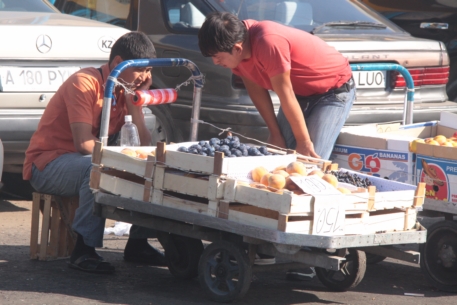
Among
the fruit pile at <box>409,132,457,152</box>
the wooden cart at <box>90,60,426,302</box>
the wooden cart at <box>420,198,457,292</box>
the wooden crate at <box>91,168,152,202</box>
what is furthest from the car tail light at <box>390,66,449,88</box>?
the wooden crate at <box>91,168,152,202</box>

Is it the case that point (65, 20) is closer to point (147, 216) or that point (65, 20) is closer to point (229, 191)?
point (147, 216)

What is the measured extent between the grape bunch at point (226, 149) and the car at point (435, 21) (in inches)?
196

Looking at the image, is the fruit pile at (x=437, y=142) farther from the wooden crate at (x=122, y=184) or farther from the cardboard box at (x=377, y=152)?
the wooden crate at (x=122, y=184)

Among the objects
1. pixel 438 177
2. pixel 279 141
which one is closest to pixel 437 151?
pixel 438 177

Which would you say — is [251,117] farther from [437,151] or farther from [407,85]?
[437,151]

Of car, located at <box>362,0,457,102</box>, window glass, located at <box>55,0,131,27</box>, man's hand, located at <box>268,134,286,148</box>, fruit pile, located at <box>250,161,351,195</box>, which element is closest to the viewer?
fruit pile, located at <box>250,161,351,195</box>

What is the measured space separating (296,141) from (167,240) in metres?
0.93

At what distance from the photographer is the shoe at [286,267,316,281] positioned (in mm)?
4707

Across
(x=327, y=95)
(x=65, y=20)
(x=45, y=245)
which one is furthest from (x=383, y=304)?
(x=65, y=20)

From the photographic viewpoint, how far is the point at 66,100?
15.4ft

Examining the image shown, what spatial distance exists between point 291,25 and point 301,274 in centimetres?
227

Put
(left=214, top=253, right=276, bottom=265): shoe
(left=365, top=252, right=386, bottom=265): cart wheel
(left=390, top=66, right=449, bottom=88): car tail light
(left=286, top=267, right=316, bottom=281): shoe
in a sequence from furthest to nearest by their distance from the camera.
→ (left=390, top=66, right=449, bottom=88): car tail light < (left=365, top=252, right=386, bottom=265): cart wheel < (left=286, top=267, right=316, bottom=281): shoe < (left=214, top=253, right=276, bottom=265): shoe

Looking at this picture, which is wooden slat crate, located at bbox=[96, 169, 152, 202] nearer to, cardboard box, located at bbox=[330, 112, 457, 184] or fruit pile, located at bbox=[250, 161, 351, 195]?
fruit pile, located at bbox=[250, 161, 351, 195]

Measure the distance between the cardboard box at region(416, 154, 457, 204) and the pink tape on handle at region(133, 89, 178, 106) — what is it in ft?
4.82
